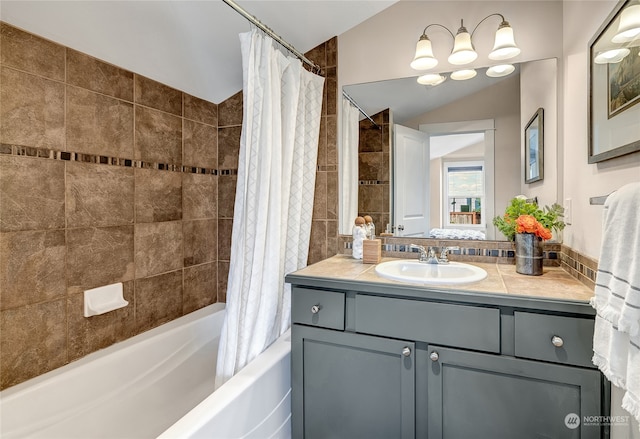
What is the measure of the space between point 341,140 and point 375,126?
0.76 ft

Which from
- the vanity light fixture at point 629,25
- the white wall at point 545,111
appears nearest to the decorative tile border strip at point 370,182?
the white wall at point 545,111

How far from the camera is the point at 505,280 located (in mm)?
1432

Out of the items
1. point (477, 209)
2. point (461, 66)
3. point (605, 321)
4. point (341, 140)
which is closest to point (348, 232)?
point (341, 140)

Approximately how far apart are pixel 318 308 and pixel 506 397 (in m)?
0.77

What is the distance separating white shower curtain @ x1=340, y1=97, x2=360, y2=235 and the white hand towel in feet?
4.39

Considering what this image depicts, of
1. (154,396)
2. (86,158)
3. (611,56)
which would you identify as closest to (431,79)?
(611,56)

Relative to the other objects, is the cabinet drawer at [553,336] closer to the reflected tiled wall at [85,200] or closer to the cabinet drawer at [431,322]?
the cabinet drawer at [431,322]

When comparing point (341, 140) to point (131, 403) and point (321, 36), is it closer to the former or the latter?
point (321, 36)

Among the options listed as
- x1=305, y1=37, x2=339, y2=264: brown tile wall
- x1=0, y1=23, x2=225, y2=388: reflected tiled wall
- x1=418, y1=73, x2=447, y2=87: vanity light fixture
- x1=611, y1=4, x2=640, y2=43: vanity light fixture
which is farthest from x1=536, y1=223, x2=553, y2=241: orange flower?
x1=0, y1=23, x2=225, y2=388: reflected tiled wall

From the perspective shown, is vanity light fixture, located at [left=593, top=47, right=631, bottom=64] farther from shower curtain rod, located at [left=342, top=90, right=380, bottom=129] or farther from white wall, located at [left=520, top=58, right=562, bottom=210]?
shower curtain rod, located at [left=342, top=90, right=380, bottom=129]

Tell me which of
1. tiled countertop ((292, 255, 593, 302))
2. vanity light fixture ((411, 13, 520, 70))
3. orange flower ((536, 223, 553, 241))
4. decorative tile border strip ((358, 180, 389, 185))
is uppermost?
vanity light fixture ((411, 13, 520, 70))

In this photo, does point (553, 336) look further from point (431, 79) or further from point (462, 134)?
point (431, 79)

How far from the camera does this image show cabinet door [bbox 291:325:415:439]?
1347 mm

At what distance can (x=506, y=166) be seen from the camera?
1.78 m
